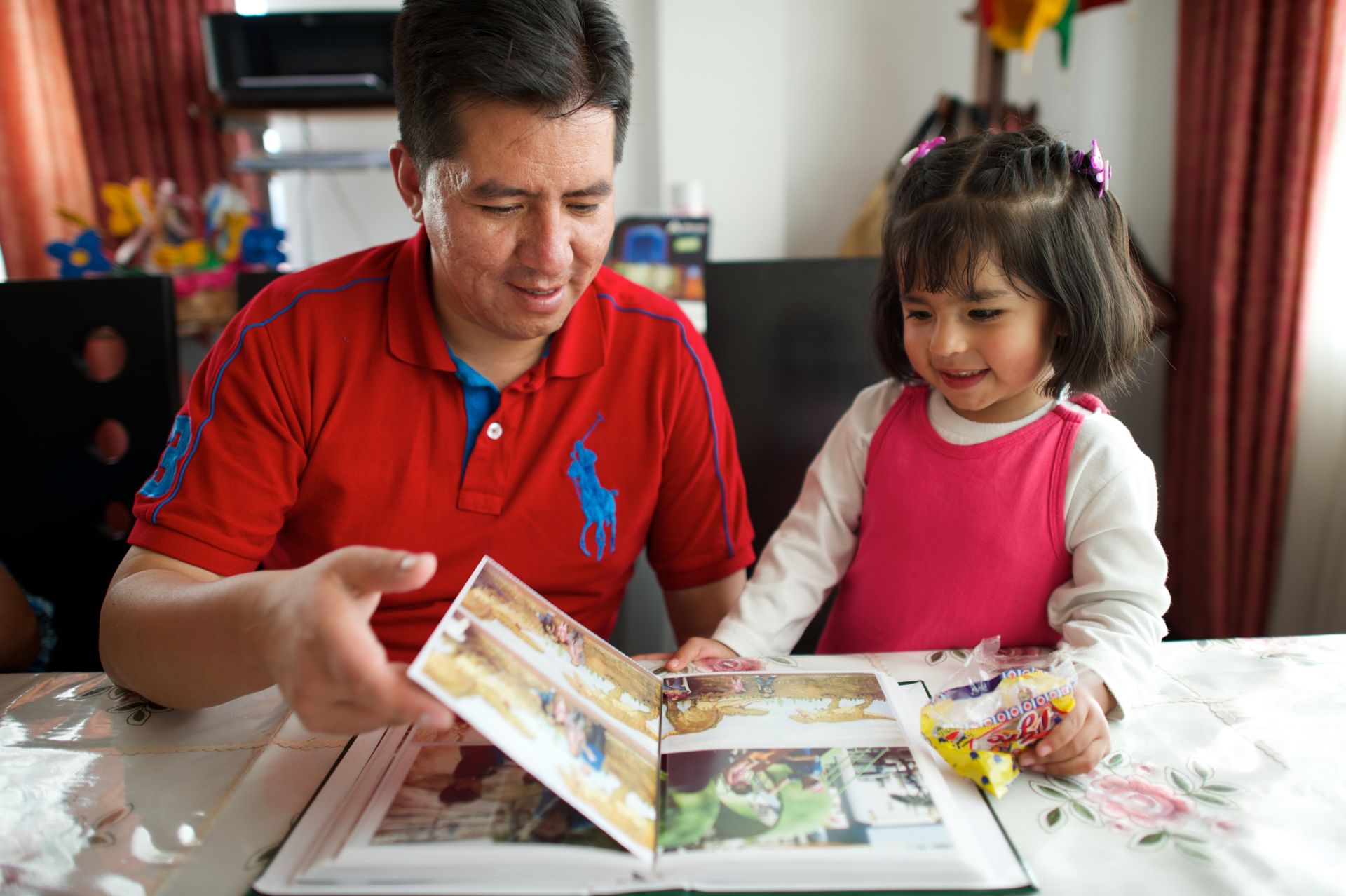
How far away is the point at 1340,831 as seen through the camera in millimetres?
583

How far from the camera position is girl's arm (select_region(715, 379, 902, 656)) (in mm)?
970

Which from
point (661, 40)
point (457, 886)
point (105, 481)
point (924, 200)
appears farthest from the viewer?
point (661, 40)

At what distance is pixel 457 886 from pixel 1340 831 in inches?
21.2

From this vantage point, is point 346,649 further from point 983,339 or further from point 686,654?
point 983,339

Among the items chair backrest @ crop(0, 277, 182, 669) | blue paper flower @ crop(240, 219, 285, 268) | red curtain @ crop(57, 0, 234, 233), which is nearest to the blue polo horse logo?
chair backrest @ crop(0, 277, 182, 669)

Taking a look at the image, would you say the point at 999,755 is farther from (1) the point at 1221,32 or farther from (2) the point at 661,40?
(2) the point at 661,40

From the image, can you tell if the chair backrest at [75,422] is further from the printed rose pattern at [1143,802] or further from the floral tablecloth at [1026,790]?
the printed rose pattern at [1143,802]

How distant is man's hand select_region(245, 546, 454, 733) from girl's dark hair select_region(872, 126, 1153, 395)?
0.61m

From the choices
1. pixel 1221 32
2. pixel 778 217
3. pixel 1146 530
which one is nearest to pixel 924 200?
pixel 1146 530

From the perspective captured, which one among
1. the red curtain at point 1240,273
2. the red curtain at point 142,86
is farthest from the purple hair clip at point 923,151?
the red curtain at point 142,86

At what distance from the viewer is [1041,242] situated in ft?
2.95

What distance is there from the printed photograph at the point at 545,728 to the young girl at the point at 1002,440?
0.20 m

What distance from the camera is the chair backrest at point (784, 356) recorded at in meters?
1.26

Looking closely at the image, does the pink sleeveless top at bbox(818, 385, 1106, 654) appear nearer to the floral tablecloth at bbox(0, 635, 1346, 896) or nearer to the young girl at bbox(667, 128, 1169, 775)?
the young girl at bbox(667, 128, 1169, 775)
